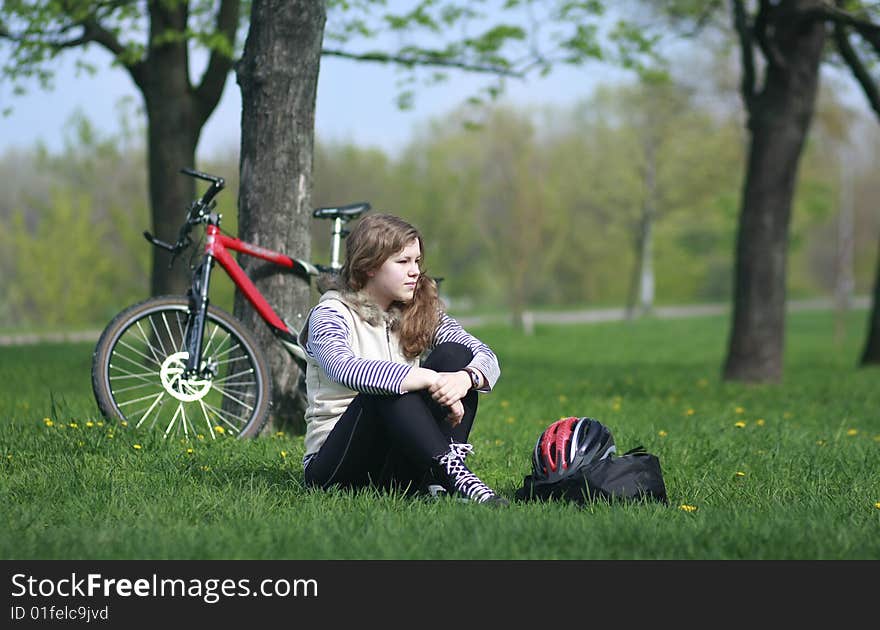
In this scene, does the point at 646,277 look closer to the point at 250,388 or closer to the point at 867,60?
the point at 867,60

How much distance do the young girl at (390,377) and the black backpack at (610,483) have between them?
27 centimetres

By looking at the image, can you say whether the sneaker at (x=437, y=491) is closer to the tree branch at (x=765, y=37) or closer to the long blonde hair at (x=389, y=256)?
the long blonde hair at (x=389, y=256)

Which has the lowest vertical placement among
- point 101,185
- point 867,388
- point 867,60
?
point 867,388

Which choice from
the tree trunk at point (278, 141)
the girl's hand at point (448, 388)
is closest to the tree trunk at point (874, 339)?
the tree trunk at point (278, 141)

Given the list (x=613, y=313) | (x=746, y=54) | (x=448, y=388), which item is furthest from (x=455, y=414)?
(x=613, y=313)

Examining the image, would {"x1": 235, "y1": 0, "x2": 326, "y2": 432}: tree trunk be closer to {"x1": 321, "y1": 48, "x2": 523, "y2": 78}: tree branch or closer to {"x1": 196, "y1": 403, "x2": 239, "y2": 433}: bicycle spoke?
{"x1": 196, "y1": 403, "x2": 239, "y2": 433}: bicycle spoke

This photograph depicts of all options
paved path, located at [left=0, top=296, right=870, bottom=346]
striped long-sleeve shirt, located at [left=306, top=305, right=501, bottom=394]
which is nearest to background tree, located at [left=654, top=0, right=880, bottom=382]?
striped long-sleeve shirt, located at [left=306, top=305, right=501, bottom=394]

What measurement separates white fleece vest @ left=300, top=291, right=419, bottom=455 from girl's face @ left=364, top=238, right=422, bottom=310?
0.30ft

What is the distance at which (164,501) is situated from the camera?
392cm

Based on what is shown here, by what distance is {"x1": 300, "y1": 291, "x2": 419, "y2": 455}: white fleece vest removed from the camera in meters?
4.15

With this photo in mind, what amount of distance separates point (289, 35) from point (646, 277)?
3474 centimetres

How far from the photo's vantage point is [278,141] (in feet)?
19.3
